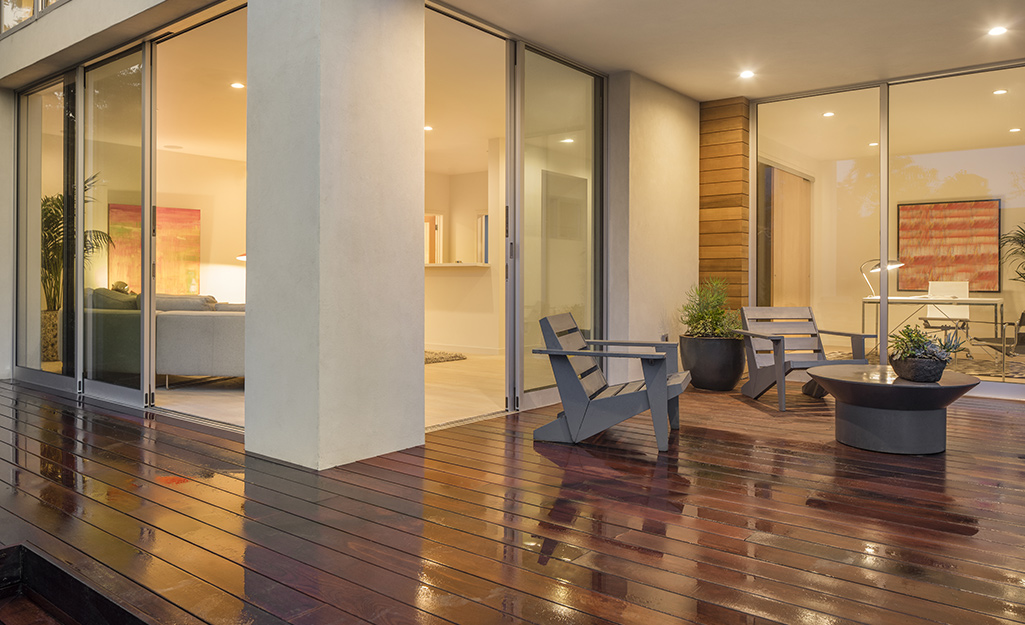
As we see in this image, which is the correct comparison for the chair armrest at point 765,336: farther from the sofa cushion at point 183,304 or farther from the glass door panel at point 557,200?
the sofa cushion at point 183,304

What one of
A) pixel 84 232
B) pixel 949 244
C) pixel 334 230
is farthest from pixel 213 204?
pixel 949 244

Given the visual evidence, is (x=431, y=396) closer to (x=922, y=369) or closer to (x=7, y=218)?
(x=922, y=369)

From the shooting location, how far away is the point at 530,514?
9.31 feet

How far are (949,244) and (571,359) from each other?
392 centimetres

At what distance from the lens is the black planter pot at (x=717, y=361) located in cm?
629

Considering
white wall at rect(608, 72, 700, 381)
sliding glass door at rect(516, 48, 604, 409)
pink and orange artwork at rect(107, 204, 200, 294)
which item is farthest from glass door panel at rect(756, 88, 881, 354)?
pink and orange artwork at rect(107, 204, 200, 294)

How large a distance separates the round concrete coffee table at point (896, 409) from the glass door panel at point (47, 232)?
19.0 feet

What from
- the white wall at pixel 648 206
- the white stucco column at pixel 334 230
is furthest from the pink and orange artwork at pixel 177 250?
the white stucco column at pixel 334 230

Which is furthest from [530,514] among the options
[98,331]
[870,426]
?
[98,331]

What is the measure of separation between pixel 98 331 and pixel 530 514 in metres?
4.42

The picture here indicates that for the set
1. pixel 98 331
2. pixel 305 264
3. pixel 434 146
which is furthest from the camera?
pixel 434 146

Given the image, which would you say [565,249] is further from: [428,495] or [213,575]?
[213,575]

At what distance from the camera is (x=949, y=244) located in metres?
6.09

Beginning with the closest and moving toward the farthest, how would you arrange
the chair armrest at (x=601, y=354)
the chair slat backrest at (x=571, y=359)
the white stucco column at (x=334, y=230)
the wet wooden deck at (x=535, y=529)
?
the wet wooden deck at (x=535, y=529) → the white stucco column at (x=334, y=230) → the chair armrest at (x=601, y=354) → the chair slat backrest at (x=571, y=359)
